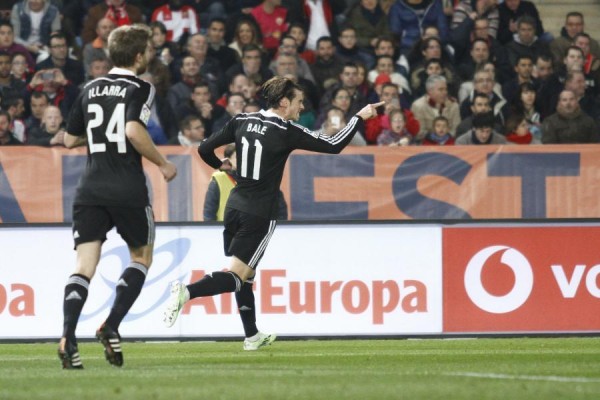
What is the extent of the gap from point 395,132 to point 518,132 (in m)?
1.62

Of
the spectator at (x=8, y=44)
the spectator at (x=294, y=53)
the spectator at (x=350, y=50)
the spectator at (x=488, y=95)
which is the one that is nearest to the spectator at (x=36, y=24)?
the spectator at (x=8, y=44)

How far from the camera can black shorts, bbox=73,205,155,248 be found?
927 cm

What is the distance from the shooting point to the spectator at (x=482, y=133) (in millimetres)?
17438

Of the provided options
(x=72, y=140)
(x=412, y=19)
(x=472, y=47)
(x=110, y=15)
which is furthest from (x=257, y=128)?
(x=412, y=19)

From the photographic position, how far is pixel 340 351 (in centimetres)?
1171

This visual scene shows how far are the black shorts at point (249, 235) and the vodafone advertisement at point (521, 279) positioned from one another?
A: 9.33 ft

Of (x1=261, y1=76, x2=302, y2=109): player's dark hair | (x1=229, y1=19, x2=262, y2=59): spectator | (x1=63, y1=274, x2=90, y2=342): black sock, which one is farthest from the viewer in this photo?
(x1=229, y1=19, x2=262, y2=59): spectator

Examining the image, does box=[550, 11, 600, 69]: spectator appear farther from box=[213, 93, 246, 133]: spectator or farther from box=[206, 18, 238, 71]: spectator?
box=[213, 93, 246, 133]: spectator

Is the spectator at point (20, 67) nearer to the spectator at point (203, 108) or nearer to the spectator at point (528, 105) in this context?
the spectator at point (203, 108)

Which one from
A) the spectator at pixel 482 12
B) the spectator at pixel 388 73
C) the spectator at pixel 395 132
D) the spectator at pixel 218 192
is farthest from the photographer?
the spectator at pixel 482 12

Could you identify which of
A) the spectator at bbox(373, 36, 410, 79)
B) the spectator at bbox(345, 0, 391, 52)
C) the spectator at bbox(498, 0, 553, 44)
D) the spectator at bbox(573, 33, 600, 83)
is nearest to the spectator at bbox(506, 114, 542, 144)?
the spectator at bbox(373, 36, 410, 79)

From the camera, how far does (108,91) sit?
30.4 feet

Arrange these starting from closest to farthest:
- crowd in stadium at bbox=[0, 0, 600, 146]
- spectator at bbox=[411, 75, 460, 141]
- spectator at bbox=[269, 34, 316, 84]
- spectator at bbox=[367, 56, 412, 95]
Result: crowd in stadium at bbox=[0, 0, 600, 146]
spectator at bbox=[411, 75, 460, 141]
spectator at bbox=[269, 34, 316, 84]
spectator at bbox=[367, 56, 412, 95]

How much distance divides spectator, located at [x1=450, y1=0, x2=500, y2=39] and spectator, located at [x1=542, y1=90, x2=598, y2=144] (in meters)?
2.90
